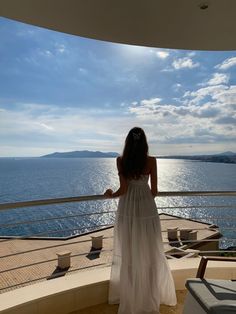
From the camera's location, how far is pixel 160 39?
9.00 feet

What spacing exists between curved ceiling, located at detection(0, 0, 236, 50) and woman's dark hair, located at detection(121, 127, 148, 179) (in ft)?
3.22

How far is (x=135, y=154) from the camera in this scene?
205 cm

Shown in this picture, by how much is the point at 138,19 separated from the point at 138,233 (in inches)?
67.9

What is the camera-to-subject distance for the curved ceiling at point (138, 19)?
7.12 feet

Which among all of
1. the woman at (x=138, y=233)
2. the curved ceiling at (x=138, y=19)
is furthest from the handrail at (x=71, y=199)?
the curved ceiling at (x=138, y=19)

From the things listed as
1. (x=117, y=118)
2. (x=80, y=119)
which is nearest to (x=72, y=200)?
(x=117, y=118)

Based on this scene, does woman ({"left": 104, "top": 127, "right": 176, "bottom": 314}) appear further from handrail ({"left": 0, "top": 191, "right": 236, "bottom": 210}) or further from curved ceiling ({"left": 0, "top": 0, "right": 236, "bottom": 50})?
curved ceiling ({"left": 0, "top": 0, "right": 236, "bottom": 50})

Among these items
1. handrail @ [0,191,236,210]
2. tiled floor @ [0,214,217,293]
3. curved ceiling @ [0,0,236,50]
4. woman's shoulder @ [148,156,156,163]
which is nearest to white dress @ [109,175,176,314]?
woman's shoulder @ [148,156,156,163]

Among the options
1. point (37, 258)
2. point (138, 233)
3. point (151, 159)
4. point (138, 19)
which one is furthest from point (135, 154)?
point (37, 258)

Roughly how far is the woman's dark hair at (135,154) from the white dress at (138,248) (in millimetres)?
86

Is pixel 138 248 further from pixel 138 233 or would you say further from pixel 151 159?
pixel 151 159

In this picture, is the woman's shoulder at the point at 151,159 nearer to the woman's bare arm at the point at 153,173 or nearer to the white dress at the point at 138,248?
the woman's bare arm at the point at 153,173

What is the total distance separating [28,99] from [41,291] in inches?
1763

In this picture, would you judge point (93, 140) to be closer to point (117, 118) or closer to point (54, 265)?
point (117, 118)
